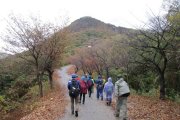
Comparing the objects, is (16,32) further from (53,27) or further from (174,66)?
(174,66)

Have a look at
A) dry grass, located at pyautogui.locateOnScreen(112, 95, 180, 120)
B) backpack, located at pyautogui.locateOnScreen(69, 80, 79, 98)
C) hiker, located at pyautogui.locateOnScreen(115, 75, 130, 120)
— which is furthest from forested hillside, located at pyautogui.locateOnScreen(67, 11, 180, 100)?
hiker, located at pyautogui.locateOnScreen(115, 75, 130, 120)

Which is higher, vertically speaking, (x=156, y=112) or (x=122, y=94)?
(x=122, y=94)

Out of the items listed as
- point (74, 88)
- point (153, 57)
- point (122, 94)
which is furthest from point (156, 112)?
point (153, 57)

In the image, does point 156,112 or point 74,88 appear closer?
point 74,88

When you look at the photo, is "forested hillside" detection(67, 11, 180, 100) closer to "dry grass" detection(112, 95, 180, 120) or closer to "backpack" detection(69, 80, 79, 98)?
"dry grass" detection(112, 95, 180, 120)

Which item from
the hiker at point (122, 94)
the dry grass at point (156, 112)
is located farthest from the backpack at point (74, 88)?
the dry grass at point (156, 112)

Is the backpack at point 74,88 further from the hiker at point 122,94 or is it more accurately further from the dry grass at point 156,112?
the dry grass at point 156,112

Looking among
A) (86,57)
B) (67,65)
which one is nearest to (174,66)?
(86,57)

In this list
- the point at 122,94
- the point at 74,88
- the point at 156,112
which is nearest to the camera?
the point at 122,94

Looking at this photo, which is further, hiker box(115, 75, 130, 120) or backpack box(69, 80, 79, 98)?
backpack box(69, 80, 79, 98)

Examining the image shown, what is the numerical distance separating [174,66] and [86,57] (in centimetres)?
4066

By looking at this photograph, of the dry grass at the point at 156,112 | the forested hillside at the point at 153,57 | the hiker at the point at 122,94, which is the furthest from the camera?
the forested hillside at the point at 153,57

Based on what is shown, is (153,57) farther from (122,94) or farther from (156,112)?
(122,94)

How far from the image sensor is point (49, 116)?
14852 mm
